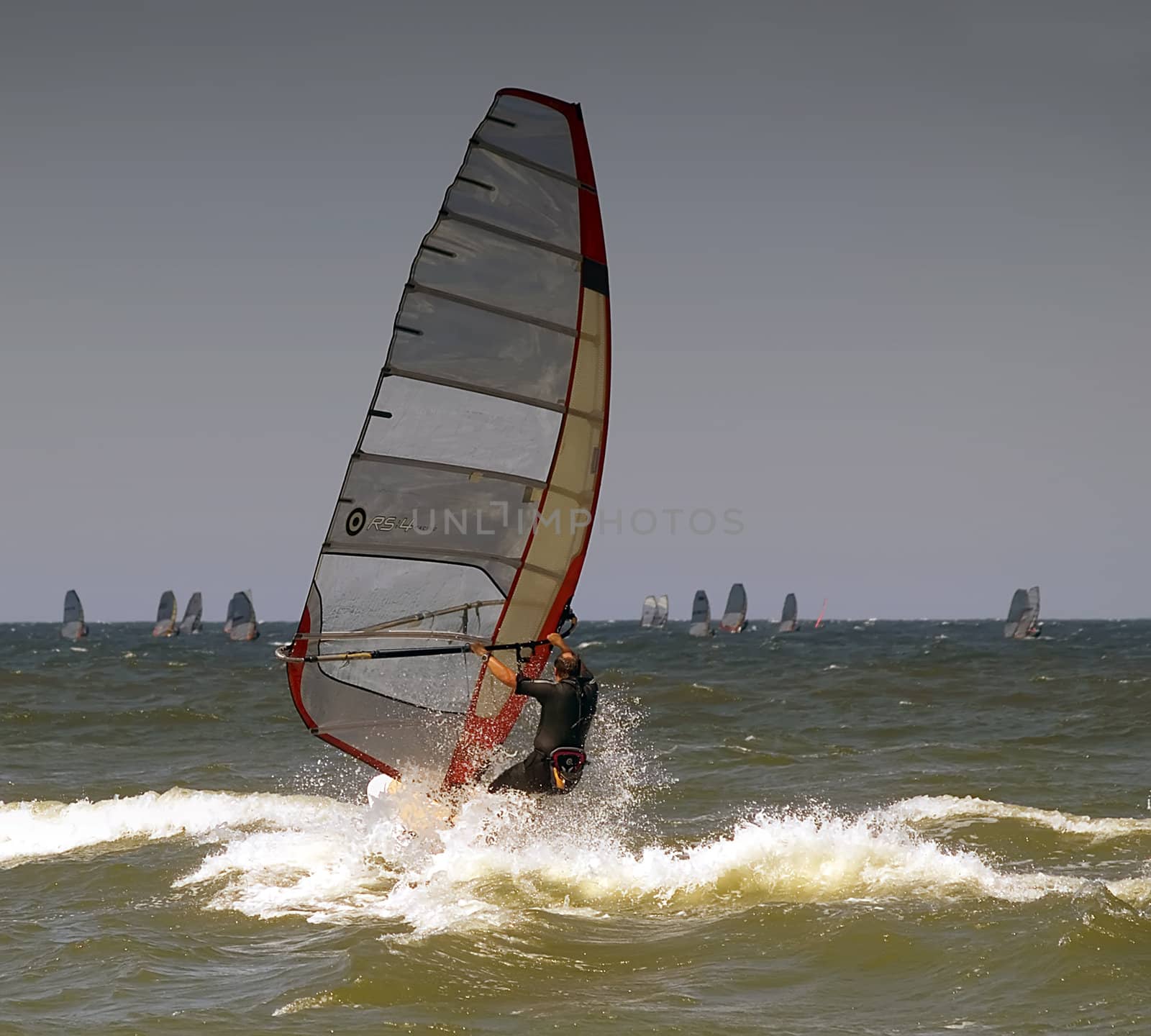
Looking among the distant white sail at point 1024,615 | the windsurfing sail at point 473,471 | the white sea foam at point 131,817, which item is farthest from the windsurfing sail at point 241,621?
the windsurfing sail at point 473,471

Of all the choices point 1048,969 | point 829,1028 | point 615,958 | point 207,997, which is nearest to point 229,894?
point 207,997

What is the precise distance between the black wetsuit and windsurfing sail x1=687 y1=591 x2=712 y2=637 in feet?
190

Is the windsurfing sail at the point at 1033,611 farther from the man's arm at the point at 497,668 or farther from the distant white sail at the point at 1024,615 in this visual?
the man's arm at the point at 497,668

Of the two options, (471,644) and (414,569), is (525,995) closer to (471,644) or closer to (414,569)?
(471,644)

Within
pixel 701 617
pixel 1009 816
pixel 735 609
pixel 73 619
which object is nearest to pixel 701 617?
pixel 701 617

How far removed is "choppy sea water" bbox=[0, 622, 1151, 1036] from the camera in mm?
5094

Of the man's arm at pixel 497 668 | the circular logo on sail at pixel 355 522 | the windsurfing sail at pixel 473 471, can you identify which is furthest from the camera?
the circular logo on sail at pixel 355 522

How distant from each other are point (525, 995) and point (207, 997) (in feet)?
4.37

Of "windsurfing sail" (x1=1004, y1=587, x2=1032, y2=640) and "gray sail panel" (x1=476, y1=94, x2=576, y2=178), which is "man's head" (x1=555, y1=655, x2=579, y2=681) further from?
"windsurfing sail" (x1=1004, y1=587, x2=1032, y2=640)

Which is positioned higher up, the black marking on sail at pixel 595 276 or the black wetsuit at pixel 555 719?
the black marking on sail at pixel 595 276

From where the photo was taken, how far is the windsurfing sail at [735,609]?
71.1m

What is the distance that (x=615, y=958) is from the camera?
226 inches

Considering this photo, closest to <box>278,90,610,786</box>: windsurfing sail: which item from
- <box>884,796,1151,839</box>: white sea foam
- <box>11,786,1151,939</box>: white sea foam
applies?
<box>11,786,1151,939</box>: white sea foam

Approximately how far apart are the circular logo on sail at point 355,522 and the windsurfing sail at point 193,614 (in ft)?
209
